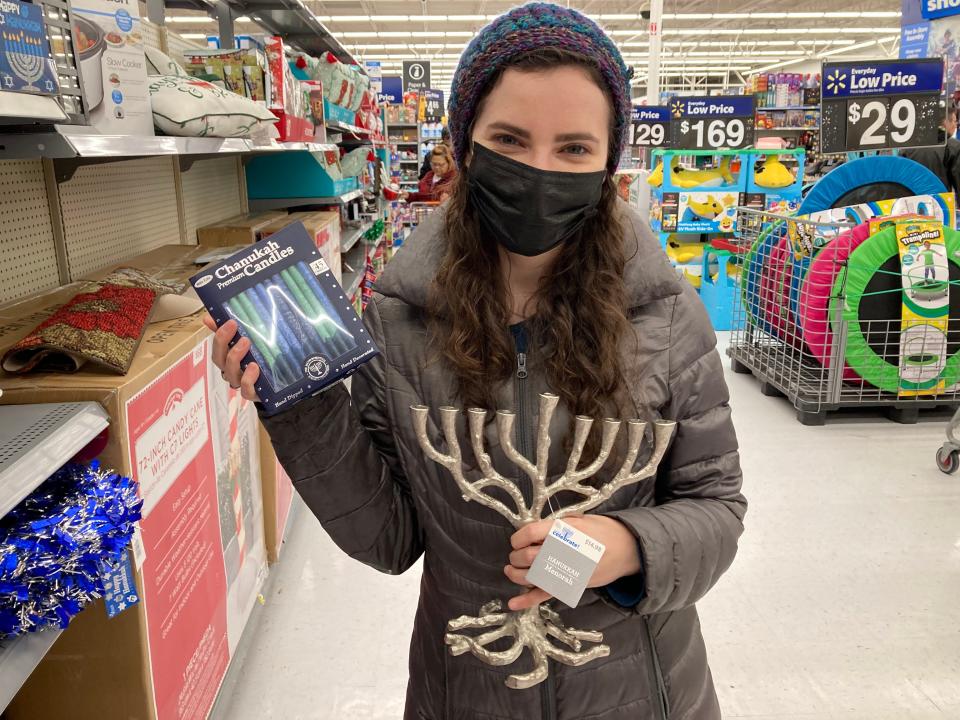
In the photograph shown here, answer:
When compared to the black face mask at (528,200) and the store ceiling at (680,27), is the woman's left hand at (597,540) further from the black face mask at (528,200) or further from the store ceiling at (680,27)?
the store ceiling at (680,27)

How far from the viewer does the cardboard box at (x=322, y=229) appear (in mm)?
3189

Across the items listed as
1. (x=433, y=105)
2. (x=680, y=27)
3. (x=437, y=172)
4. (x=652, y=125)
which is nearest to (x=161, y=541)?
(x=437, y=172)

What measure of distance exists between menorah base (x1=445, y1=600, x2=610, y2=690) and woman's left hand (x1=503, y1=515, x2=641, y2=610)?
7 centimetres

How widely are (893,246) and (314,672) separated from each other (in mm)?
3701

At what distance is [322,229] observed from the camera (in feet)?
11.1

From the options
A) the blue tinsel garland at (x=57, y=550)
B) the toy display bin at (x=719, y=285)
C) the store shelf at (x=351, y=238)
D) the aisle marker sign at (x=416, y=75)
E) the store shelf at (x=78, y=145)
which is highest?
the aisle marker sign at (x=416, y=75)

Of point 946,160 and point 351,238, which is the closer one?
point 351,238

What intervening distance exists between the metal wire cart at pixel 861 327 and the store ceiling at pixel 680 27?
12296 mm

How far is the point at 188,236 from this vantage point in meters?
3.10

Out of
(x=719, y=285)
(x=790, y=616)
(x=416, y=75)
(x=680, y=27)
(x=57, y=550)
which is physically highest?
(x=680, y=27)

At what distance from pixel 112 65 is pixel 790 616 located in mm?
2632

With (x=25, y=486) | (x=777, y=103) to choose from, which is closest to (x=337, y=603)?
(x=25, y=486)

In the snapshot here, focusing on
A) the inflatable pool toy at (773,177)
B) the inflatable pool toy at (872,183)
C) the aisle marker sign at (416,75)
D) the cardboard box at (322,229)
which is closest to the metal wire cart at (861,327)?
the inflatable pool toy at (872,183)

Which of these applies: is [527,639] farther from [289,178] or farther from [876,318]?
[876,318]
